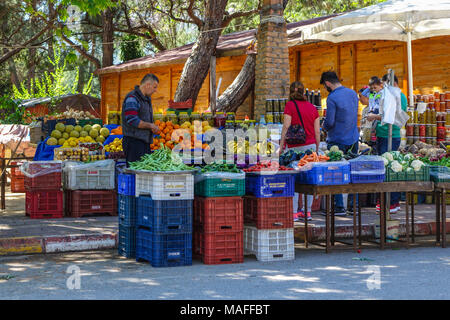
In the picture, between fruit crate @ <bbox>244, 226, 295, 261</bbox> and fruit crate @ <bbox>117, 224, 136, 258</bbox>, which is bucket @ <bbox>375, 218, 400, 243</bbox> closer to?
fruit crate @ <bbox>244, 226, 295, 261</bbox>

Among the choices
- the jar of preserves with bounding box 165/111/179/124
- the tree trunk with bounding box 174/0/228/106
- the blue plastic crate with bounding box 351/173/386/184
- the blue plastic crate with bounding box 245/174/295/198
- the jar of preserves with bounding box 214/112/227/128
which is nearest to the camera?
the blue plastic crate with bounding box 245/174/295/198

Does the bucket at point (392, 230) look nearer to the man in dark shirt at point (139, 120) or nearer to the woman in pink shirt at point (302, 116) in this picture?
the woman in pink shirt at point (302, 116)

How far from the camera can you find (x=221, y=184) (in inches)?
289

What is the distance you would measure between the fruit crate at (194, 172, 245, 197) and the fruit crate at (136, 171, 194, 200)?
0.16m

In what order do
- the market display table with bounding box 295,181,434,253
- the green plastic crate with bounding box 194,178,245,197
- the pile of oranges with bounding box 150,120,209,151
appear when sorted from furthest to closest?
the pile of oranges with bounding box 150,120,209,151, the market display table with bounding box 295,181,434,253, the green plastic crate with bounding box 194,178,245,197

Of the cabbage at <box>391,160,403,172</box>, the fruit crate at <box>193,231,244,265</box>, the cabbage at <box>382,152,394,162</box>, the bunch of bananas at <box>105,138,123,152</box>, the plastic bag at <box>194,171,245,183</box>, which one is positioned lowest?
the fruit crate at <box>193,231,244,265</box>

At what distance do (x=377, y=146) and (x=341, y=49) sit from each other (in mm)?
5989

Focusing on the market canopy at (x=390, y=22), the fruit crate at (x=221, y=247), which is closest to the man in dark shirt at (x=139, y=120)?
the fruit crate at (x=221, y=247)

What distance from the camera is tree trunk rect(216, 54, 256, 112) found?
17750 millimetres

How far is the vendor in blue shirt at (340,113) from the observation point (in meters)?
9.44

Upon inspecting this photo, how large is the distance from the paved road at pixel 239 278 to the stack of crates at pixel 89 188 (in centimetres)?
327

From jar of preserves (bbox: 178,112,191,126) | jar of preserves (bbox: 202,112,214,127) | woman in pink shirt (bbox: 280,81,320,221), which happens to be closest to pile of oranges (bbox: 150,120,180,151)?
jar of preserves (bbox: 178,112,191,126)
